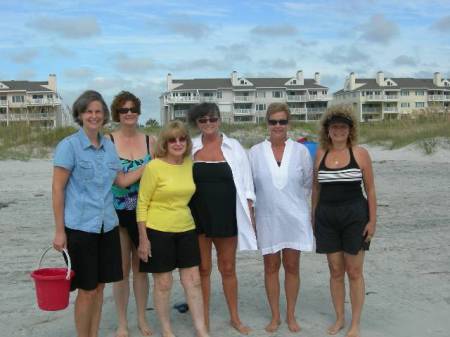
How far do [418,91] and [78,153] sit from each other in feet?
314

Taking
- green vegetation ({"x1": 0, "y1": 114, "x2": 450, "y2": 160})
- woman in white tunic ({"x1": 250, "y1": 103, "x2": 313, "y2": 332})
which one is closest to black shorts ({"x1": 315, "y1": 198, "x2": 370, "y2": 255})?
woman in white tunic ({"x1": 250, "y1": 103, "x2": 313, "y2": 332})

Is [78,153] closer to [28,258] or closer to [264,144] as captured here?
[264,144]

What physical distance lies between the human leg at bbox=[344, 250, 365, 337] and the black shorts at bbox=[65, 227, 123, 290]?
6.10 ft

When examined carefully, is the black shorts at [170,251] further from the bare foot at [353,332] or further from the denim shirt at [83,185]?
the bare foot at [353,332]

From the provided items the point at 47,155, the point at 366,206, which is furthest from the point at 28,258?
the point at 47,155

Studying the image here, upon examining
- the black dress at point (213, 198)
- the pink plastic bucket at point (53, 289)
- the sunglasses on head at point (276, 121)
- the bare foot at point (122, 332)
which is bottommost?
the bare foot at point (122, 332)

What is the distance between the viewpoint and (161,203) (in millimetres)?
4281

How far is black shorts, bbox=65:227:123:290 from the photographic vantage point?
3.90 metres

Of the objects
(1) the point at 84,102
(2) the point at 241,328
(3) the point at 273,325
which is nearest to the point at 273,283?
(3) the point at 273,325

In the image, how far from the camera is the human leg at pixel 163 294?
4410 millimetres

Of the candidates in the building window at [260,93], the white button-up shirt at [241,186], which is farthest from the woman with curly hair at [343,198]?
the building window at [260,93]

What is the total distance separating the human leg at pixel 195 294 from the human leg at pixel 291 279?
2.57ft

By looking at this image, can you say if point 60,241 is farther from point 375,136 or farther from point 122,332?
point 375,136

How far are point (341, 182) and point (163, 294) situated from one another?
5.49 feet
